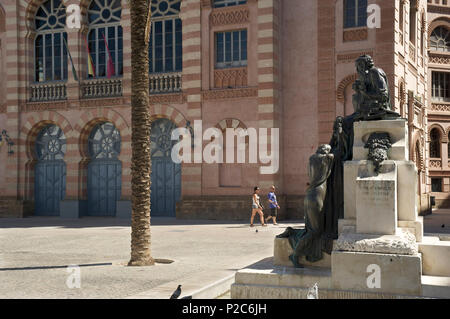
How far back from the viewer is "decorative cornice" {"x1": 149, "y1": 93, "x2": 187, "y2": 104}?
88.7ft

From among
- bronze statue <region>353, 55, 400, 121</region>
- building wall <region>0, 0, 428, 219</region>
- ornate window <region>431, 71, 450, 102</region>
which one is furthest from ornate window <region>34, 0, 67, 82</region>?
ornate window <region>431, 71, 450, 102</region>

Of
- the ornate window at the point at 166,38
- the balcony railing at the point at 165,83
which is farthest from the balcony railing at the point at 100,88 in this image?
the ornate window at the point at 166,38

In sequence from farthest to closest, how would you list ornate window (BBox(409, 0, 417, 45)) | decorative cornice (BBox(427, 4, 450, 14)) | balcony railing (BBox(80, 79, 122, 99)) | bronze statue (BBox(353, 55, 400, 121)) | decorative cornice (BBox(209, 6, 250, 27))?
decorative cornice (BBox(427, 4, 450, 14))
ornate window (BBox(409, 0, 417, 45))
balcony railing (BBox(80, 79, 122, 99))
decorative cornice (BBox(209, 6, 250, 27))
bronze statue (BBox(353, 55, 400, 121))

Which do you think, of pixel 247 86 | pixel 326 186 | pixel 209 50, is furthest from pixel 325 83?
pixel 326 186

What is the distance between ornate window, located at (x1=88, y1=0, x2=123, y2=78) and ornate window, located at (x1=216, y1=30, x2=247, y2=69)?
5.57 m

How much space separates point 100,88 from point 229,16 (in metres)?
7.78

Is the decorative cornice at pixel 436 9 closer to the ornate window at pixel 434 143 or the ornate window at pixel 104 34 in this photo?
the ornate window at pixel 434 143

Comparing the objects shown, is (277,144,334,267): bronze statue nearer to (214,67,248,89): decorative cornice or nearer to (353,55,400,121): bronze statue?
(353,55,400,121): bronze statue

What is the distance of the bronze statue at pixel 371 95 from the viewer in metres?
8.39

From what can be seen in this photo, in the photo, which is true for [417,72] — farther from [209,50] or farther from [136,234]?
[136,234]

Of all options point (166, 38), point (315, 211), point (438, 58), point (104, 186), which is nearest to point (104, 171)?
point (104, 186)

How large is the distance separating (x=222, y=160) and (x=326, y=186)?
17.5 meters

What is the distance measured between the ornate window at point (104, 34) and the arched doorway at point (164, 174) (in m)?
3.93

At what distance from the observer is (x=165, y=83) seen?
2747 centimetres
